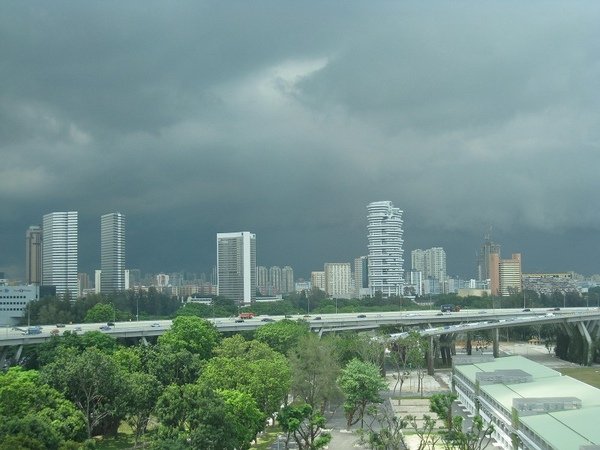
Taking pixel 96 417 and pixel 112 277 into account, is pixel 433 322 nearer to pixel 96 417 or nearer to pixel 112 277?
pixel 96 417

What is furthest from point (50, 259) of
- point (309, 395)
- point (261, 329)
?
point (309, 395)

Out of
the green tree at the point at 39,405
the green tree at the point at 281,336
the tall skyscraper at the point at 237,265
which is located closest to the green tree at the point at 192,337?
the green tree at the point at 281,336

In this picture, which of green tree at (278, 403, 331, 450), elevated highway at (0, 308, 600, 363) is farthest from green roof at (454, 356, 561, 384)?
elevated highway at (0, 308, 600, 363)

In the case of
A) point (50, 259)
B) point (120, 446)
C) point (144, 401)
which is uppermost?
point (50, 259)

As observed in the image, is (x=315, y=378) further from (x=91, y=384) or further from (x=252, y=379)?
(x=91, y=384)

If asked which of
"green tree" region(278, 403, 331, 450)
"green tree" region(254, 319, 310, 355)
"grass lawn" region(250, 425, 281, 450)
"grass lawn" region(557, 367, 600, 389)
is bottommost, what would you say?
"grass lawn" region(557, 367, 600, 389)

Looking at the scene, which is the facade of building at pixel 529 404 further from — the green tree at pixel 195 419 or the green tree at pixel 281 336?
the green tree at pixel 281 336

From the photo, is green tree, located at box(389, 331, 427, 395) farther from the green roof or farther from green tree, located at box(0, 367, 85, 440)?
green tree, located at box(0, 367, 85, 440)
